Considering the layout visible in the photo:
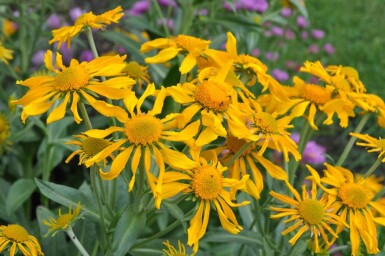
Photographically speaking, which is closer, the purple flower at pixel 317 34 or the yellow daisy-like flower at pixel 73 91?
the yellow daisy-like flower at pixel 73 91

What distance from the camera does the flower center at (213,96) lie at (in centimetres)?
116

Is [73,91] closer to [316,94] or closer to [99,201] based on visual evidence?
[99,201]

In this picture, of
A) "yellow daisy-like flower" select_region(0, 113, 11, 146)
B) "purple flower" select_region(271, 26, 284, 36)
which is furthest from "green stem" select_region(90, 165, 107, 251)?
"purple flower" select_region(271, 26, 284, 36)

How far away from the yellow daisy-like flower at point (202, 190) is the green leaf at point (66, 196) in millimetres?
297

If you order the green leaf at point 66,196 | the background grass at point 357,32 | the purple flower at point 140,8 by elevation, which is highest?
the green leaf at point 66,196

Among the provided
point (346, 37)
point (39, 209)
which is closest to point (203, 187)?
point (39, 209)

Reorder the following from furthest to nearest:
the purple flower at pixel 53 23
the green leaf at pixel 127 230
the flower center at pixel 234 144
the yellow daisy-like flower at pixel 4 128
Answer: the purple flower at pixel 53 23 → the yellow daisy-like flower at pixel 4 128 → the flower center at pixel 234 144 → the green leaf at pixel 127 230

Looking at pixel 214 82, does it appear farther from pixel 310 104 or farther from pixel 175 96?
pixel 310 104

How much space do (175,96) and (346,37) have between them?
3.04 meters

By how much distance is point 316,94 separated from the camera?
145cm

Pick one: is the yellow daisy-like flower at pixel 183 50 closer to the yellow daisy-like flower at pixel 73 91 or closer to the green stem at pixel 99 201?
the yellow daisy-like flower at pixel 73 91

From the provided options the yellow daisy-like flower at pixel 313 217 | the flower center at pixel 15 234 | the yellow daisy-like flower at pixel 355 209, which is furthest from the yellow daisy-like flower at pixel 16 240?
the yellow daisy-like flower at pixel 355 209

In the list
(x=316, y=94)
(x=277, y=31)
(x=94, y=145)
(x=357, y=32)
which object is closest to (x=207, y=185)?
(x=94, y=145)

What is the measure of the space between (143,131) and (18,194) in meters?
0.85
